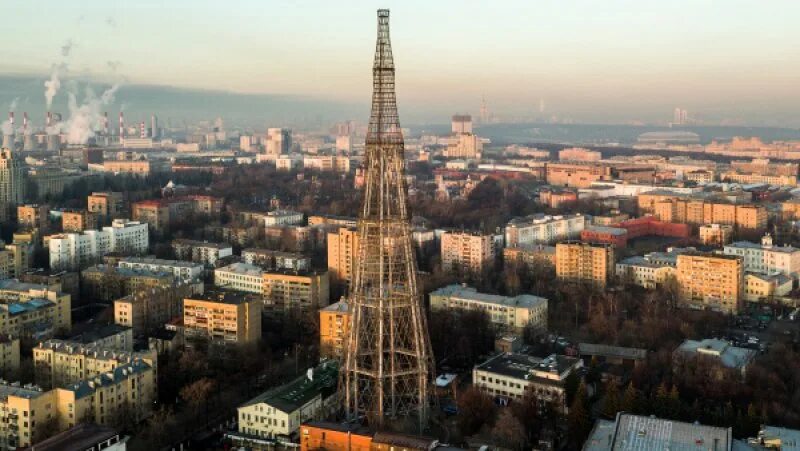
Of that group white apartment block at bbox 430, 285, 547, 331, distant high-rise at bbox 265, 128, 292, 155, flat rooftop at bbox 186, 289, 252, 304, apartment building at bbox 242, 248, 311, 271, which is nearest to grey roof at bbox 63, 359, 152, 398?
flat rooftop at bbox 186, 289, 252, 304

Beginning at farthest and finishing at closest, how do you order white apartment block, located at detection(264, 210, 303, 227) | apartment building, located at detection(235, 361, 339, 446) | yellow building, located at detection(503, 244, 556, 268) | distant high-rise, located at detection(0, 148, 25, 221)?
distant high-rise, located at detection(0, 148, 25, 221)
white apartment block, located at detection(264, 210, 303, 227)
yellow building, located at detection(503, 244, 556, 268)
apartment building, located at detection(235, 361, 339, 446)

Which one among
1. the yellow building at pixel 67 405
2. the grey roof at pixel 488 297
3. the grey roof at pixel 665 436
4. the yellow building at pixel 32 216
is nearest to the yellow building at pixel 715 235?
the grey roof at pixel 488 297

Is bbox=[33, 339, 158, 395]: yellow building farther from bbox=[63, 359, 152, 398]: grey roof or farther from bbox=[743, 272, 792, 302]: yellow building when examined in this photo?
bbox=[743, 272, 792, 302]: yellow building

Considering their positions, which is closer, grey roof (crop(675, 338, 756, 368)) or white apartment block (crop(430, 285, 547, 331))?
grey roof (crop(675, 338, 756, 368))

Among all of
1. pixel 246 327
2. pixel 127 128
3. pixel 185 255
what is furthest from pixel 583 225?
pixel 127 128

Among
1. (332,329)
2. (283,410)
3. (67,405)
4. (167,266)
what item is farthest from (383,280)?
(167,266)

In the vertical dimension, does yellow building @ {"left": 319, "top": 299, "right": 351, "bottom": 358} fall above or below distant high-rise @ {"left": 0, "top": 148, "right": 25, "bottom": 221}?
below

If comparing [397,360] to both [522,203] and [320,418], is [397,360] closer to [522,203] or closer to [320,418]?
[320,418]

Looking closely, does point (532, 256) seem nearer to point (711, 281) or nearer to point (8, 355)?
point (711, 281)

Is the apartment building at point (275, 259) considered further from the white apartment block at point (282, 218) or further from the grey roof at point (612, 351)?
the grey roof at point (612, 351)
